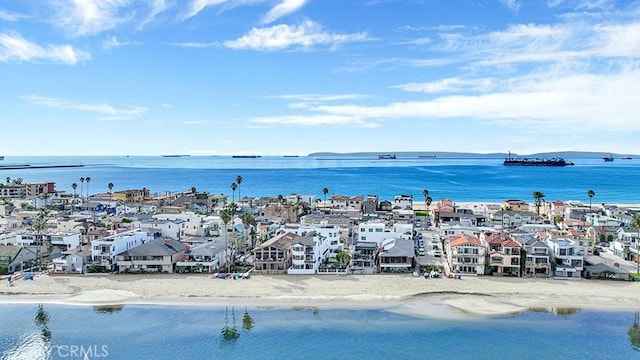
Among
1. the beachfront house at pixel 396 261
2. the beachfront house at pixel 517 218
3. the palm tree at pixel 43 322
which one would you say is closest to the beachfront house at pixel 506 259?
the beachfront house at pixel 396 261

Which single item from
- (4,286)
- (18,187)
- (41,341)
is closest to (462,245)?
(41,341)

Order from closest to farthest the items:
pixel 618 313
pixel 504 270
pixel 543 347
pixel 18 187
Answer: pixel 543 347
pixel 618 313
pixel 504 270
pixel 18 187

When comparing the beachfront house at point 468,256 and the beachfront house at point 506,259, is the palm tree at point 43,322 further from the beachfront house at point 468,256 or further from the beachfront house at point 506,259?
the beachfront house at point 506,259

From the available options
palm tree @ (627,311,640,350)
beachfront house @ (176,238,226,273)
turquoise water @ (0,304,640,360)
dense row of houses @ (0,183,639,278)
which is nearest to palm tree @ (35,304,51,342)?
turquoise water @ (0,304,640,360)

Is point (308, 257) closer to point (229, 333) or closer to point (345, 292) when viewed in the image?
point (345, 292)

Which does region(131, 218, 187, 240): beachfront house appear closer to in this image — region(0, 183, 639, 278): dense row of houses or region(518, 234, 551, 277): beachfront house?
region(0, 183, 639, 278): dense row of houses

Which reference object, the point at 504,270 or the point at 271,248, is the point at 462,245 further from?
the point at 271,248

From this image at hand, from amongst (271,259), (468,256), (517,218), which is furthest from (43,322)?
(517,218)
